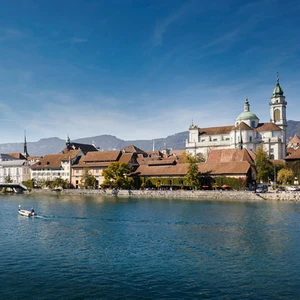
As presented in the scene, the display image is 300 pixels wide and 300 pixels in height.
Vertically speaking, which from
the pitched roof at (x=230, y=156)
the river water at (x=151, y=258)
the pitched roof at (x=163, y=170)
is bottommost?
the river water at (x=151, y=258)

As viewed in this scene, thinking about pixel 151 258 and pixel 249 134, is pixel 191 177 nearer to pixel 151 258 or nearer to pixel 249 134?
pixel 249 134

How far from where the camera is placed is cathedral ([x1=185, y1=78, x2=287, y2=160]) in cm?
10662

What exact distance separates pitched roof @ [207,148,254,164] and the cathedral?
14214 mm

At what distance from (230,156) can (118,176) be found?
25.2 metres

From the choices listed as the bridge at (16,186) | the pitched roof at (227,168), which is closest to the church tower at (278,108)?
the pitched roof at (227,168)

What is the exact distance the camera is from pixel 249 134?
108 m

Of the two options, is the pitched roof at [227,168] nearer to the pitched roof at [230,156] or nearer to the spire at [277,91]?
the pitched roof at [230,156]

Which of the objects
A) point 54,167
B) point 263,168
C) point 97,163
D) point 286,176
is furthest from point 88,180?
point 286,176

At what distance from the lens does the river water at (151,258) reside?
1936 cm

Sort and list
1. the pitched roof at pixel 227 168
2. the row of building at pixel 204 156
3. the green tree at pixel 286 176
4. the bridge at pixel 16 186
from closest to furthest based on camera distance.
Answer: the pitched roof at pixel 227 168, the green tree at pixel 286 176, the row of building at pixel 204 156, the bridge at pixel 16 186

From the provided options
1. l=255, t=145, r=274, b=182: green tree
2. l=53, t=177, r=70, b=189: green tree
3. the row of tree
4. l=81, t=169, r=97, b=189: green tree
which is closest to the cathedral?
l=255, t=145, r=274, b=182: green tree

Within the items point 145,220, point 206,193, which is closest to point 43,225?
point 145,220

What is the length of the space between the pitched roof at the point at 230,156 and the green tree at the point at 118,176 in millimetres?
18945

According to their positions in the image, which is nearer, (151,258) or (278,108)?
(151,258)
